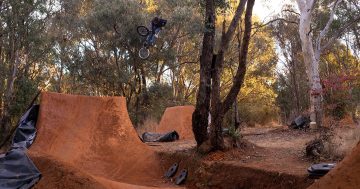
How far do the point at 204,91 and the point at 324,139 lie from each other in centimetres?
295

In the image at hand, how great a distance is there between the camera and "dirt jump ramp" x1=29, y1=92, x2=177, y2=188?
1046 cm

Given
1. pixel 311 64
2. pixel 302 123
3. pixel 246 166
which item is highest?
pixel 311 64

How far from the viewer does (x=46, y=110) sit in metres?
11.1

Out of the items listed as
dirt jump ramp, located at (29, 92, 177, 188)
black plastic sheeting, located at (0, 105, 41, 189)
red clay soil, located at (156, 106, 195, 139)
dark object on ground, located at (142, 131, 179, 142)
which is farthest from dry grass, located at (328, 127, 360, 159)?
red clay soil, located at (156, 106, 195, 139)

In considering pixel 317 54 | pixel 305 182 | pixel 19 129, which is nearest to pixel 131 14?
pixel 317 54

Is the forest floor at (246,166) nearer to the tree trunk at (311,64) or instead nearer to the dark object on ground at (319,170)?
the dark object on ground at (319,170)

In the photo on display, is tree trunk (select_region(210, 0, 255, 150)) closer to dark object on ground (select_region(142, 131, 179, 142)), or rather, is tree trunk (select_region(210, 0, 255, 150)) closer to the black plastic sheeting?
the black plastic sheeting

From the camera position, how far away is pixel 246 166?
839 cm

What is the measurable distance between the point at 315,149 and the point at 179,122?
8056mm

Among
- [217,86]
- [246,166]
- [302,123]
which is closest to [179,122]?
[302,123]

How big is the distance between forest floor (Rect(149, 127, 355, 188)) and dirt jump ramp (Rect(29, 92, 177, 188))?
71cm

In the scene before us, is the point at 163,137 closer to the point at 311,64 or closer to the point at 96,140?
the point at 96,140

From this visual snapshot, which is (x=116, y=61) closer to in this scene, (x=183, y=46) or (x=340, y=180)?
(x=183, y=46)

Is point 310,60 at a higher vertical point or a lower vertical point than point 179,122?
higher
